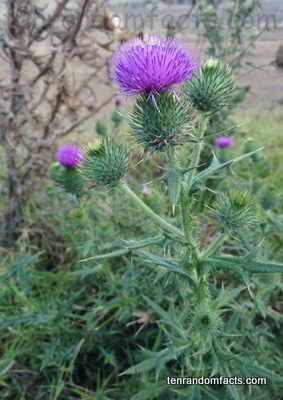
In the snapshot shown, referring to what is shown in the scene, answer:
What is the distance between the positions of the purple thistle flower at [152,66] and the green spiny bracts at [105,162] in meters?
0.30

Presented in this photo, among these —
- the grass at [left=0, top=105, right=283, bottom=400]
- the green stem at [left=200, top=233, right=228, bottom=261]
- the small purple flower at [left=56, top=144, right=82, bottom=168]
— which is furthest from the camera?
the small purple flower at [left=56, top=144, right=82, bottom=168]

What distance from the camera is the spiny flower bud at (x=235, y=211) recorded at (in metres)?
2.19

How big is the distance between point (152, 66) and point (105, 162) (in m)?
0.50

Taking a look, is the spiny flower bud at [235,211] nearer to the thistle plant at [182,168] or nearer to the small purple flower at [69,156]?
the thistle plant at [182,168]

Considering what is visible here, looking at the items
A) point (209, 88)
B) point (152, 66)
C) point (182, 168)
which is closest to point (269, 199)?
point (209, 88)

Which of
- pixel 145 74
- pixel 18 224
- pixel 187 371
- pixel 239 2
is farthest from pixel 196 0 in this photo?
pixel 187 371

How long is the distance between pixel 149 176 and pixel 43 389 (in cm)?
283

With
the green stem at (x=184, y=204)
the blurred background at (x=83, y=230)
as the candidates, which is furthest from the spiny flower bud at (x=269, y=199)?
the green stem at (x=184, y=204)

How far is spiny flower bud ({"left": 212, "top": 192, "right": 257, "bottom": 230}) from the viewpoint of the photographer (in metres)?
2.19

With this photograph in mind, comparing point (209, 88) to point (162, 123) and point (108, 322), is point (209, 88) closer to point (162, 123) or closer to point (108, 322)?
point (162, 123)

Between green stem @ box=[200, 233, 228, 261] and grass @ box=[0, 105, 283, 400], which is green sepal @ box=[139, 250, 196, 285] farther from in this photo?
grass @ box=[0, 105, 283, 400]

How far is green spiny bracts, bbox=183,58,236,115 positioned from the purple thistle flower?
0.15 meters

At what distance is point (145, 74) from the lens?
2055mm

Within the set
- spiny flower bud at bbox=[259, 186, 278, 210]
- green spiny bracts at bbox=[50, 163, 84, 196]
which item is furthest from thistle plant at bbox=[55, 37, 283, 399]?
spiny flower bud at bbox=[259, 186, 278, 210]
